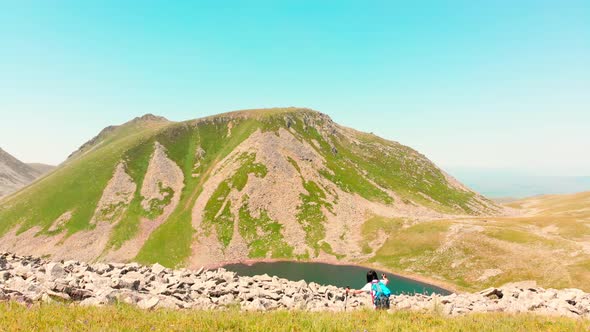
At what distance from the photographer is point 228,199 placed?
136 m

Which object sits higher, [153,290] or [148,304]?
[148,304]

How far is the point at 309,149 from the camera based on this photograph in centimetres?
16775

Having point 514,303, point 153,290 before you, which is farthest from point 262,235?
point 514,303

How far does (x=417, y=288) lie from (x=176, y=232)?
297ft

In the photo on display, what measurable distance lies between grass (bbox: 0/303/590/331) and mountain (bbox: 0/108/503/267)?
96874 mm

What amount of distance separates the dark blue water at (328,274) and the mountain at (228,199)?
7.52 m

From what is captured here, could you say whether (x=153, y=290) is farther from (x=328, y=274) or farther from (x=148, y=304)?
(x=328, y=274)

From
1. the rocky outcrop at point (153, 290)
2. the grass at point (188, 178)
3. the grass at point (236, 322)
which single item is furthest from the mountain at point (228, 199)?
the grass at point (236, 322)

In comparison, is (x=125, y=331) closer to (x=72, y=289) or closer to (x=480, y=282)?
(x=72, y=289)

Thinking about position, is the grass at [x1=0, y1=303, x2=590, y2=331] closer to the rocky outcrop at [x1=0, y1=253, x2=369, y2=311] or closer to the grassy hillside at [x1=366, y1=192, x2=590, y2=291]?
the rocky outcrop at [x1=0, y1=253, x2=369, y2=311]

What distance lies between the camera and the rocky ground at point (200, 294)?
1839cm

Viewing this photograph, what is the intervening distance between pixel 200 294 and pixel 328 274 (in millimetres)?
71887

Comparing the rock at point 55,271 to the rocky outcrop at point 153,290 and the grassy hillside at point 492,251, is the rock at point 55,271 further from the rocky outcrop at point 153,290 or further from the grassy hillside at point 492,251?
the grassy hillside at point 492,251

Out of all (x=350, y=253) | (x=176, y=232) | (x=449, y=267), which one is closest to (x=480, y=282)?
(x=449, y=267)
